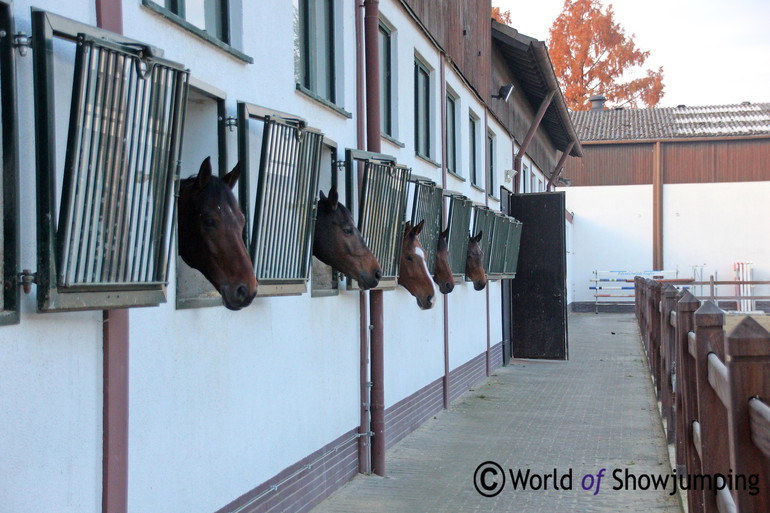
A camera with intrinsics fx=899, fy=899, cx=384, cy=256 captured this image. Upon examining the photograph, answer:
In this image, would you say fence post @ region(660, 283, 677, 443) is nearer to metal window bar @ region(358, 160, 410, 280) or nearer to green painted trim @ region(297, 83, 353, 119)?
metal window bar @ region(358, 160, 410, 280)

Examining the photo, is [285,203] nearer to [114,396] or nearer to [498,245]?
[114,396]

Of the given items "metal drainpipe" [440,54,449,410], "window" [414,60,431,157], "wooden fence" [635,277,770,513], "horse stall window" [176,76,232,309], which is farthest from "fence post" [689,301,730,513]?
"metal drainpipe" [440,54,449,410]

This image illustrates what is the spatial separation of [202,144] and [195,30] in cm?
70

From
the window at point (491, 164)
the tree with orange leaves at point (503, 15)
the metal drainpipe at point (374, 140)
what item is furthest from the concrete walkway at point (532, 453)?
the tree with orange leaves at point (503, 15)

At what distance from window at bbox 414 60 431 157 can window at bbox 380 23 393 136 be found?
3.42 ft

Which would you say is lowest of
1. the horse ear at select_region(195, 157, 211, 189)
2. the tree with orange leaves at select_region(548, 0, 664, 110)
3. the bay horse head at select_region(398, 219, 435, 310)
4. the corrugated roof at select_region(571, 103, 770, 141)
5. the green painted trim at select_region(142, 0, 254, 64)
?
the bay horse head at select_region(398, 219, 435, 310)

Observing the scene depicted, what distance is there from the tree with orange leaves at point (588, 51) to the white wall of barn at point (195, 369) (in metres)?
36.0

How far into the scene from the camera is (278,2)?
601 centimetres

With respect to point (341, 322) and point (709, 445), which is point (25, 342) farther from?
point (341, 322)

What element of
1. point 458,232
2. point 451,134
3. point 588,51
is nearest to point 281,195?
point 458,232

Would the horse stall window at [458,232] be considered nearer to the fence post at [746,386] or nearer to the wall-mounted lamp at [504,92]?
the wall-mounted lamp at [504,92]

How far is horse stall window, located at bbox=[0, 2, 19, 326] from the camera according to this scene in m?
3.23

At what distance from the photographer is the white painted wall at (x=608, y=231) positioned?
39.4 meters

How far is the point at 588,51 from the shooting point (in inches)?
1703
